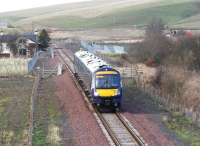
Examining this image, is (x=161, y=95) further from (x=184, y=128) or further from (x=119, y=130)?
(x=119, y=130)

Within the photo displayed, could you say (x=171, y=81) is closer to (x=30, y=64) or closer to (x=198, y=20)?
(x=30, y=64)

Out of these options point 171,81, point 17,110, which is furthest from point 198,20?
point 17,110

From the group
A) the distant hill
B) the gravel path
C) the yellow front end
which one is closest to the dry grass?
the gravel path

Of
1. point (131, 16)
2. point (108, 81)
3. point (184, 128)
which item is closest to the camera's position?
point (184, 128)

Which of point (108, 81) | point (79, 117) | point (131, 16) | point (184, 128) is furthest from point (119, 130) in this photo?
point (131, 16)

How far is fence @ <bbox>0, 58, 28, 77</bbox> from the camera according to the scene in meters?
57.3

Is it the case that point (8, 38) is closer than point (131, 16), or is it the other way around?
point (8, 38)

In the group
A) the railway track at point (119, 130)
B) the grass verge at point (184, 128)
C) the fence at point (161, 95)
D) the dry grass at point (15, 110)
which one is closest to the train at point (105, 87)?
the railway track at point (119, 130)

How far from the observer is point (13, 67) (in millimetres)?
59719

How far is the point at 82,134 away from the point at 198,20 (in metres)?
136

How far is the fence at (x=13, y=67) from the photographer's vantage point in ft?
188

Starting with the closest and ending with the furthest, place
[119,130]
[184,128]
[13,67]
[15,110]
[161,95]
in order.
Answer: [119,130] → [184,128] → [15,110] → [161,95] → [13,67]

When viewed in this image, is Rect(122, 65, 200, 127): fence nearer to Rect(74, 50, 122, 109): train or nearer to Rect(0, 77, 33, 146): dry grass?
Rect(74, 50, 122, 109): train

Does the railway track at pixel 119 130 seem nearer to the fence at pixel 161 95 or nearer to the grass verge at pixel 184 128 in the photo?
the grass verge at pixel 184 128
